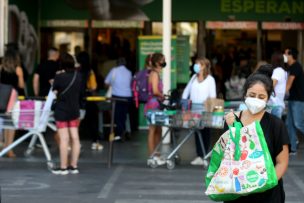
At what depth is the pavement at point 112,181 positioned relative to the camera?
356 inches

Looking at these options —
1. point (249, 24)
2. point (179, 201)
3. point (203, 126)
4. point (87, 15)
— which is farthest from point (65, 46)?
point (179, 201)

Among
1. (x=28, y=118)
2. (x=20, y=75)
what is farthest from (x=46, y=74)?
(x=28, y=118)

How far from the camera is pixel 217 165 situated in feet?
16.9

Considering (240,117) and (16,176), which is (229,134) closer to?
(240,117)

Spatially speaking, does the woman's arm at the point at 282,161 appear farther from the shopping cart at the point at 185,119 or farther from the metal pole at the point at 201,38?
the metal pole at the point at 201,38

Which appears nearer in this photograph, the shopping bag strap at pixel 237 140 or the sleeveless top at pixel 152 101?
the shopping bag strap at pixel 237 140

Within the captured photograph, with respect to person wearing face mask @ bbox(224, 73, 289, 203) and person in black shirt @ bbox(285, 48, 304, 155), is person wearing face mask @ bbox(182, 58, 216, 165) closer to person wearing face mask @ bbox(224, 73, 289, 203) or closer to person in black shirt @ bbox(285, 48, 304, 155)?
person in black shirt @ bbox(285, 48, 304, 155)

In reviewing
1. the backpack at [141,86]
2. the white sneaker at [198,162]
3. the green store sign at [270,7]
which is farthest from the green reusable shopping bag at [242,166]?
the green store sign at [270,7]

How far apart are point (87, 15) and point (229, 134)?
44.7 feet

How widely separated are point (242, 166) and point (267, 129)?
1.13 feet

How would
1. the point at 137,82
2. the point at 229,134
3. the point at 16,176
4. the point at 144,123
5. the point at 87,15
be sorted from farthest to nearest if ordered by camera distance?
the point at 87,15, the point at 144,123, the point at 137,82, the point at 16,176, the point at 229,134

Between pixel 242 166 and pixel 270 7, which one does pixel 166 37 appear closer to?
pixel 270 7

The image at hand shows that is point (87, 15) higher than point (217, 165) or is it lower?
higher

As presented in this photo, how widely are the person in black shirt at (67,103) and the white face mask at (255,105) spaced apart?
5.64 m
